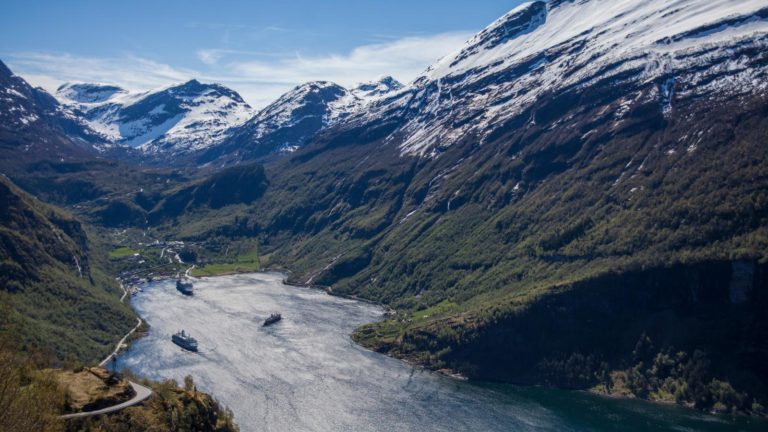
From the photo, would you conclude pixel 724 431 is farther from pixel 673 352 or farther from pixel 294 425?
pixel 294 425

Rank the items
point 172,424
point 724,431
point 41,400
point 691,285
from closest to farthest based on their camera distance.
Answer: point 41,400, point 172,424, point 724,431, point 691,285

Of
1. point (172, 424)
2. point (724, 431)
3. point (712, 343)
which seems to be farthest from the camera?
point (712, 343)

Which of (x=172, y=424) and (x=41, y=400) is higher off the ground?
(x=41, y=400)

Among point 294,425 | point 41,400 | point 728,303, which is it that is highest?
point 728,303

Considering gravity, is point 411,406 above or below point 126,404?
below

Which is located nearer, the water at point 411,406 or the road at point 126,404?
the road at point 126,404

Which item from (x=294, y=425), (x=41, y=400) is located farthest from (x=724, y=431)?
(x=41, y=400)

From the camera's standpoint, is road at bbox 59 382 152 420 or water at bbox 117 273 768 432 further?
water at bbox 117 273 768 432

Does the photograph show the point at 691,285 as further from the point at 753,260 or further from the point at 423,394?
the point at 423,394

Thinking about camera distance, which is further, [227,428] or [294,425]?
[294,425]

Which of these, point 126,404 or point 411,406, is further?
point 411,406

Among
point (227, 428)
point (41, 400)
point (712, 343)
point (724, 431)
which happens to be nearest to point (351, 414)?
point (227, 428)
